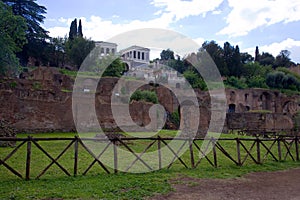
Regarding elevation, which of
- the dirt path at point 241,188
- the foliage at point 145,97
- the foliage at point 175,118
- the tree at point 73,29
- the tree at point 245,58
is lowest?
the dirt path at point 241,188

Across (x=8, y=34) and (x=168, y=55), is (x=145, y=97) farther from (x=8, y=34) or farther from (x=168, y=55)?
(x=168, y=55)

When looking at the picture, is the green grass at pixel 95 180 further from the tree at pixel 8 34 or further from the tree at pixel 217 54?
the tree at pixel 217 54

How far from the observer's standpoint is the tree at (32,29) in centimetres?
5194

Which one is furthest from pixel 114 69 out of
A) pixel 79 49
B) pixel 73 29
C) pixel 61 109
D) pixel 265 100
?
pixel 265 100

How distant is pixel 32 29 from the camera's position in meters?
53.3

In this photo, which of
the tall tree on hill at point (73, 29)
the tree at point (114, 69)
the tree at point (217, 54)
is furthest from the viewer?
the tree at point (217, 54)

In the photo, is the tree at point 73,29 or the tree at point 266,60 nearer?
the tree at point 73,29

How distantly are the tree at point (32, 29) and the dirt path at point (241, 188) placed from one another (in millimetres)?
48803

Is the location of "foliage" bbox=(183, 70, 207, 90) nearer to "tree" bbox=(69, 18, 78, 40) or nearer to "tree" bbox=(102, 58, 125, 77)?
"tree" bbox=(102, 58, 125, 77)

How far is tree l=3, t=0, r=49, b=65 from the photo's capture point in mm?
51938

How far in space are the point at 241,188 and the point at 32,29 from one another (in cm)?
5130

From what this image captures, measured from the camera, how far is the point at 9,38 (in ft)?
Result: 88.4

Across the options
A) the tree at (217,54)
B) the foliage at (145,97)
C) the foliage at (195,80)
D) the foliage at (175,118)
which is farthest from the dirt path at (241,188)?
the tree at (217,54)

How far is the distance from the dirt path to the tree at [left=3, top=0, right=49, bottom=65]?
160 feet
